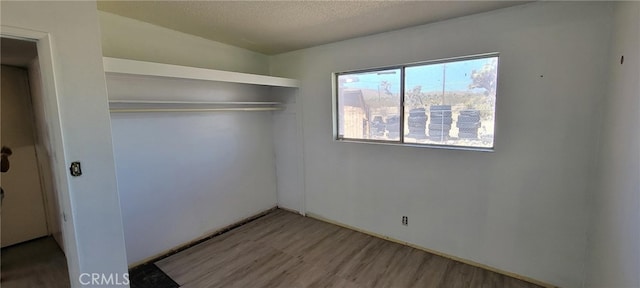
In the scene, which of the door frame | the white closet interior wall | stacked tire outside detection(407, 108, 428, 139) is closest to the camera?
the door frame

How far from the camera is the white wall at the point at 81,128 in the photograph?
162 centimetres

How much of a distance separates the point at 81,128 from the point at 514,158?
3.45m

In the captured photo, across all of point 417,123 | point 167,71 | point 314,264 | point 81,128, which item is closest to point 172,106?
point 167,71

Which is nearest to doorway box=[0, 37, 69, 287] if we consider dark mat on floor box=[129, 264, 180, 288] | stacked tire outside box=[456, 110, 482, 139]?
A: dark mat on floor box=[129, 264, 180, 288]

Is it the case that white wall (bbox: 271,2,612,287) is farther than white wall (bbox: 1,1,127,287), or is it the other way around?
white wall (bbox: 271,2,612,287)

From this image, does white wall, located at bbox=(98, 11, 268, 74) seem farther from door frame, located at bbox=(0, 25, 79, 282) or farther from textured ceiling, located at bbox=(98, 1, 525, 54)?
door frame, located at bbox=(0, 25, 79, 282)

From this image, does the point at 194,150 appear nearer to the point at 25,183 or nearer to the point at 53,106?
the point at 53,106

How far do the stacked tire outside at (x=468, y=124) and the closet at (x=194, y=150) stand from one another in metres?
2.14

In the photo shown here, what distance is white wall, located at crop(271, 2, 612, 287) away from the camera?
2.03 m

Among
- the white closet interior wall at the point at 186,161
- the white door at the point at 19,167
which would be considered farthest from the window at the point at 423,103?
the white door at the point at 19,167

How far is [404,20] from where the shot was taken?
2.53 meters

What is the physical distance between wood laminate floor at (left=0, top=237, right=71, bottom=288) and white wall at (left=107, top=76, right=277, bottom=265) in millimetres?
673

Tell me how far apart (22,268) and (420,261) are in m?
4.11

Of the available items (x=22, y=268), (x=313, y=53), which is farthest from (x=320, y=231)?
(x=22, y=268)
